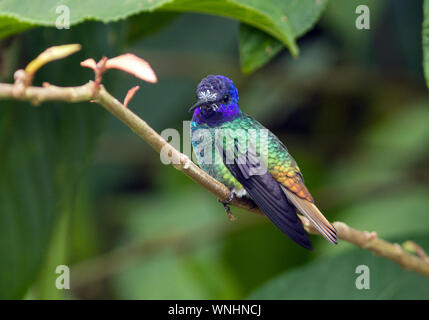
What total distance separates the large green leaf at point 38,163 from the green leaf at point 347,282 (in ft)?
2.20

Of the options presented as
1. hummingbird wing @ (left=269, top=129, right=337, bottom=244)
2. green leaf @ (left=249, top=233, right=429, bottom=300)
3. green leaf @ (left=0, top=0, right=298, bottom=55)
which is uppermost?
green leaf @ (left=0, top=0, right=298, bottom=55)

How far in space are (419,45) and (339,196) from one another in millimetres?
766

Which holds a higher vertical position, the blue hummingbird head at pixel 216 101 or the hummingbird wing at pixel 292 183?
the blue hummingbird head at pixel 216 101

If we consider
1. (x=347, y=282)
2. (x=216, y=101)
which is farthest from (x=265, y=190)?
(x=347, y=282)

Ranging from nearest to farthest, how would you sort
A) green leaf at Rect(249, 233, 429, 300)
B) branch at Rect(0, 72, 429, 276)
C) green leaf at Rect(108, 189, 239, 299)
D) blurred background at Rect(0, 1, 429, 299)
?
1. branch at Rect(0, 72, 429, 276)
2. green leaf at Rect(249, 233, 429, 300)
3. blurred background at Rect(0, 1, 429, 299)
4. green leaf at Rect(108, 189, 239, 299)

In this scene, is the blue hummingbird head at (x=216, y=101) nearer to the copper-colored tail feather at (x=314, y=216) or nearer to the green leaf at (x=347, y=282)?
the copper-colored tail feather at (x=314, y=216)

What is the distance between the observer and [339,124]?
302 cm

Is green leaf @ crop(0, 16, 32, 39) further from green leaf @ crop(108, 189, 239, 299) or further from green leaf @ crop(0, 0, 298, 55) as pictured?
green leaf @ crop(108, 189, 239, 299)

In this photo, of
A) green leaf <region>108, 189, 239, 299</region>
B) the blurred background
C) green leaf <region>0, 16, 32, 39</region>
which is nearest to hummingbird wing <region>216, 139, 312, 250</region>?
green leaf <region>0, 16, 32, 39</region>

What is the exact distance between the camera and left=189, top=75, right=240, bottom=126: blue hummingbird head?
1204mm

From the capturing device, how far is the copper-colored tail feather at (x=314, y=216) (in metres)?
1.14

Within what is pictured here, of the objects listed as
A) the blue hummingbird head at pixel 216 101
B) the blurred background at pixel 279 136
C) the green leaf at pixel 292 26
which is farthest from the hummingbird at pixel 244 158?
the blurred background at pixel 279 136

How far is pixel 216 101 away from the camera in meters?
1.25

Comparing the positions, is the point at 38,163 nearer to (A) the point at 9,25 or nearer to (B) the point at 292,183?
(A) the point at 9,25
